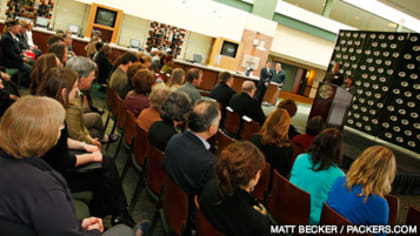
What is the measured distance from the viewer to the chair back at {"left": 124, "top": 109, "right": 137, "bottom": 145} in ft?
11.3

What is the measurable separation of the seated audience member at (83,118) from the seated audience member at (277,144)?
1.48m

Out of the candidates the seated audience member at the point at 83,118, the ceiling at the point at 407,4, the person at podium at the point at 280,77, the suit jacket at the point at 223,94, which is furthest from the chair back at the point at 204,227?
the ceiling at the point at 407,4

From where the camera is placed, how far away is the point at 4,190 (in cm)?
129

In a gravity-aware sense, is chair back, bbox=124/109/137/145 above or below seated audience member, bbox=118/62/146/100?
below

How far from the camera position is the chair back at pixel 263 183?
2941 millimetres

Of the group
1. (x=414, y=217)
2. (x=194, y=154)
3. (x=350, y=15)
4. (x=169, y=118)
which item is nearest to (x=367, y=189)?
(x=414, y=217)

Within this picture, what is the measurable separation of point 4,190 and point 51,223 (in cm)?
23

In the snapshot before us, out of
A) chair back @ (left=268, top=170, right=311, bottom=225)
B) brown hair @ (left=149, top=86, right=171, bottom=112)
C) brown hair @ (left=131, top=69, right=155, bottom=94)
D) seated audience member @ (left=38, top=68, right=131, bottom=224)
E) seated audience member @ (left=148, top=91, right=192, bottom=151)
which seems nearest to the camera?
seated audience member @ (left=38, top=68, right=131, bottom=224)

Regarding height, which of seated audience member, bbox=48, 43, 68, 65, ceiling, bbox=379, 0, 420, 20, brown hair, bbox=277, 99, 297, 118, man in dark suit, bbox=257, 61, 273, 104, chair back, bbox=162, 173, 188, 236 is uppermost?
ceiling, bbox=379, 0, 420, 20

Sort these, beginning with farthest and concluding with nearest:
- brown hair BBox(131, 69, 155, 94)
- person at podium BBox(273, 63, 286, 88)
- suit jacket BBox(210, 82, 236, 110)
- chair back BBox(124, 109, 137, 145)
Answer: person at podium BBox(273, 63, 286, 88) < suit jacket BBox(210, 82, 236, 110) < brown hair BBox(131, 69, 155, 94) < chair back BBox(124, 109, 137, 145)

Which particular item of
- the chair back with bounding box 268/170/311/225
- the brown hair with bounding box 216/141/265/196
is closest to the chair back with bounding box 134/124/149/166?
the chair back with bounding box 268/170/311/225

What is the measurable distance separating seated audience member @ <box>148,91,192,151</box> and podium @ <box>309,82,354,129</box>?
4.46m

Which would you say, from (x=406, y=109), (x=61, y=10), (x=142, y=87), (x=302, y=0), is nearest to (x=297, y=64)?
(x=302, y=0)

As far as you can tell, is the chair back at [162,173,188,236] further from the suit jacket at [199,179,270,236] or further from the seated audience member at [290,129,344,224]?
the seated audience member at [290,129,344,224]
